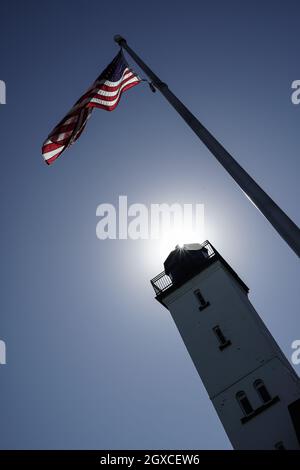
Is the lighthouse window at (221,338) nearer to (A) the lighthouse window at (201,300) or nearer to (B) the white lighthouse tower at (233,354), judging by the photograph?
(B) the white lighthouse tower at (233,354)

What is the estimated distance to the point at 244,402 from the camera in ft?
77.2

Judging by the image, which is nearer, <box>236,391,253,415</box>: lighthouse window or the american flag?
the american flag

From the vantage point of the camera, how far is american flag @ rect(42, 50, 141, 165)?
13977mm

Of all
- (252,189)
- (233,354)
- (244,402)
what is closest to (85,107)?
(252,189)

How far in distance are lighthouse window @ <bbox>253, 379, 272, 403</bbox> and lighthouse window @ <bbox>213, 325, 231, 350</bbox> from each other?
293 cm

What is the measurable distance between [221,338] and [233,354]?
1498mm

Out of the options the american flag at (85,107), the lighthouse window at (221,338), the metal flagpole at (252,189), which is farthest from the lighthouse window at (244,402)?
the metal flagpole at (252,189)

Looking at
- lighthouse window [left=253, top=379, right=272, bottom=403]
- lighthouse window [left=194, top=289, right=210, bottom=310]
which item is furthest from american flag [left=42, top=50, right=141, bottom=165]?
lighthouse window [left=253, top=379, right=272, bottom=403]

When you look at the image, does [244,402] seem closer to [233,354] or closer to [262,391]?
[262,391]

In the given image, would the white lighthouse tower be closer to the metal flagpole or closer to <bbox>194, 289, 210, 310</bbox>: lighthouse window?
<bbox>194, 289, 210, 310</bbox>: lighthouse window

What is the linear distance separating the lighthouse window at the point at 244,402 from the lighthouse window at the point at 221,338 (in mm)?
2939

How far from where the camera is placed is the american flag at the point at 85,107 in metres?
14.0

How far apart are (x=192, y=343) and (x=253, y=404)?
570cm
